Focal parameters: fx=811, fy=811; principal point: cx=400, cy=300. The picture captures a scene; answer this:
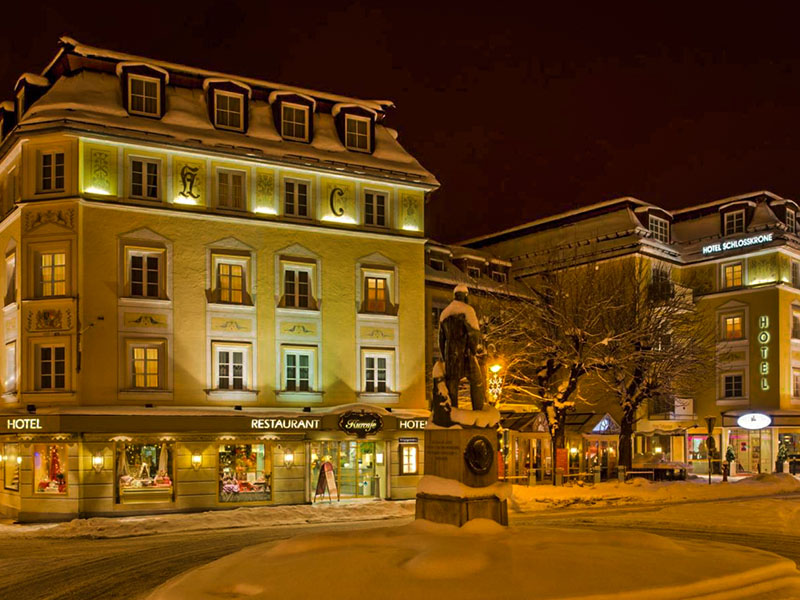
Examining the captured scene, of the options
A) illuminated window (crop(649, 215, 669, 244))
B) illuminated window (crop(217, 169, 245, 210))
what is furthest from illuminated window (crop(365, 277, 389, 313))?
illuminated window (crop(649, 215, 669, 244))

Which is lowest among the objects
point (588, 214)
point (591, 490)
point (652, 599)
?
point (591, 490)

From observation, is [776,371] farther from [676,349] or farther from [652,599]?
[652,599]

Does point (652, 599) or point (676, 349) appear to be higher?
point (676, 349)

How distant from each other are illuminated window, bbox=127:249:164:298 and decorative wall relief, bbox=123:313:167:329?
0.74m

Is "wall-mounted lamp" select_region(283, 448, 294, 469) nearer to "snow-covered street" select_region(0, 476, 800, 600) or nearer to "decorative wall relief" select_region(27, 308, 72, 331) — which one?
"snow-covered street" select_region(0, 476, 800, 600)

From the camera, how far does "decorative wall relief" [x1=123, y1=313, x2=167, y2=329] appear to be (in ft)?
97.2

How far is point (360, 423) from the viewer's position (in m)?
32.1

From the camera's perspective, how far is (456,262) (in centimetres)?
4825

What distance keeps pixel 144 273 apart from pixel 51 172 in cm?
484

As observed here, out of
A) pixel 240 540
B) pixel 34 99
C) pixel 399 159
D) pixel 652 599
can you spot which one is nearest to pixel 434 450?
pixel 652 599

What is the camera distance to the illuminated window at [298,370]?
107 ft

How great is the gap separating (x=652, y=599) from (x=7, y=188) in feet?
95.8

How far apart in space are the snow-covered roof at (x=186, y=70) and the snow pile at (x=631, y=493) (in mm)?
18232

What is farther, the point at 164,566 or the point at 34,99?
the point at 34,99
